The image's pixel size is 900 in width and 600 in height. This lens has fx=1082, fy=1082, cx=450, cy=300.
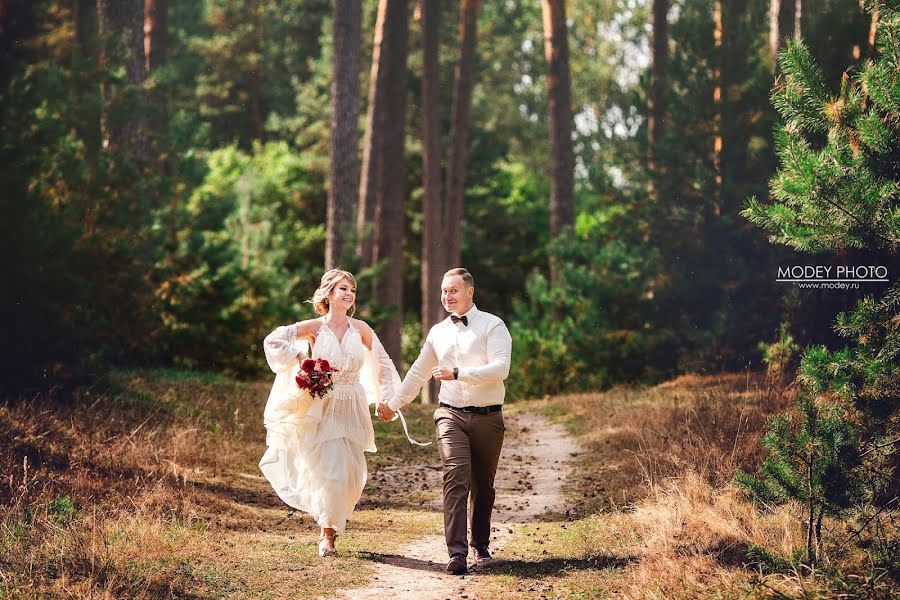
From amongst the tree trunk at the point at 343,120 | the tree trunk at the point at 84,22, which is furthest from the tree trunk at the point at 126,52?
the tree trunk at the point at 343,120

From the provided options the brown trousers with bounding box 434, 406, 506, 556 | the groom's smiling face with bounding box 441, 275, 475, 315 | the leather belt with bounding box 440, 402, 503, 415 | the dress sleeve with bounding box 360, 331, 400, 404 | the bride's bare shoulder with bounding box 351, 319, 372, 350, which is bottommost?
the brown trousers with bounding box 434, 406, 506, 556

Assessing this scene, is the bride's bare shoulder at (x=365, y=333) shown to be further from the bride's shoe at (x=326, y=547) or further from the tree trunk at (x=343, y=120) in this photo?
the tree trunk at (x=343, y=120)

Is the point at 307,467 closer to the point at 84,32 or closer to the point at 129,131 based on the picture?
the point at 129,131

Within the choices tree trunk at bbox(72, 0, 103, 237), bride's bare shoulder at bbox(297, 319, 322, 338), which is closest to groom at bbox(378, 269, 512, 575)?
bride's bare shoulder at bbox(297, 319, 322, 338)

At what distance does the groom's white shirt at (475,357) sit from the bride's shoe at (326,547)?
1482 mm

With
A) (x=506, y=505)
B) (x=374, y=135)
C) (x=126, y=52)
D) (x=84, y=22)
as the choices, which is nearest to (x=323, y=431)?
(x=506, y=505)

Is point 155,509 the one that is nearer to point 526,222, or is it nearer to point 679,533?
point 679,533

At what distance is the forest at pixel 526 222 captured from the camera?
7.57m

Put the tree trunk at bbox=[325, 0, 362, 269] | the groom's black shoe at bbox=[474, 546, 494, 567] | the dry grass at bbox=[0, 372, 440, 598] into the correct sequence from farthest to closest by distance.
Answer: the tree trunk at bbox=[325, 0, 362, 269] → the groom's black shoe at bbox=[474, 546, 494, 567] → the dry grass at bbox=[0, 372, 440, 598]

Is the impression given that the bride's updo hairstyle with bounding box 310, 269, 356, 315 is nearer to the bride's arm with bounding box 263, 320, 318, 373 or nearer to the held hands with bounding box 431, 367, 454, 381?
the bride's arm with bounding box 263, 320, 318, 373

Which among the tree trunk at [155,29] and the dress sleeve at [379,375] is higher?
the tree trunk at [155,29]

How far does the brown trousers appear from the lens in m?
8.02

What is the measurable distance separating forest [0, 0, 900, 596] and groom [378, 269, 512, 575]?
76.1 inches

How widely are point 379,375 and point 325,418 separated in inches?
24.1
